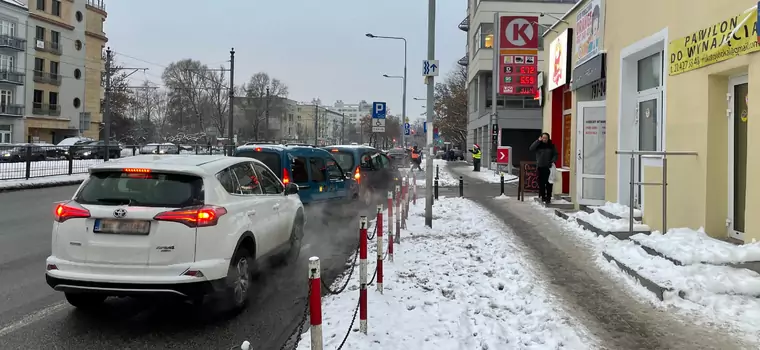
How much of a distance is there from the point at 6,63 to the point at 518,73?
47.2m

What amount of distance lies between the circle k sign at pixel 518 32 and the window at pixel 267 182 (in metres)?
24.4

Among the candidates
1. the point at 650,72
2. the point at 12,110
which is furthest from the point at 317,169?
the point at 12,110

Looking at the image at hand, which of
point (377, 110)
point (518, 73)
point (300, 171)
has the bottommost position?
point (300, 171)

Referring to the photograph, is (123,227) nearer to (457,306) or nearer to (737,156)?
(457,306)

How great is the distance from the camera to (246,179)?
6367 millimetres

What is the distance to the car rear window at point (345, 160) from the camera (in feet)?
48.3

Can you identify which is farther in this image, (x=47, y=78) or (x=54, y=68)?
(x=54, y=68)

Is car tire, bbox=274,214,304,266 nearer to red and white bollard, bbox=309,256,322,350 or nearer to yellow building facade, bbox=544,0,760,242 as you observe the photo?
red and white bollard, bbox=309,256,322,350

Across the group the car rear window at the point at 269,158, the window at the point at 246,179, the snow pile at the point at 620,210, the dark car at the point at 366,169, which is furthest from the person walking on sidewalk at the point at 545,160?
the window at the point at 246,179

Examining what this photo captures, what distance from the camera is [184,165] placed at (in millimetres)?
5355

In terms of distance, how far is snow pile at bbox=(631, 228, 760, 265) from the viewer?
5.79 m

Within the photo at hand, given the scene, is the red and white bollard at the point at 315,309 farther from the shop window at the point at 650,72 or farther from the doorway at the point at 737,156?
the shop window at the point at 650,72

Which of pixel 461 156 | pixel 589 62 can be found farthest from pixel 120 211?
pixel 461 156

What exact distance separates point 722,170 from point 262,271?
6077 millimetres
